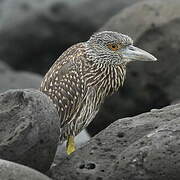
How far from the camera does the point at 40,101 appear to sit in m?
7.60

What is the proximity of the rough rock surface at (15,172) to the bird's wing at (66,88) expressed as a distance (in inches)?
83.2

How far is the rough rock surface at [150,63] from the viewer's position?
12453 millimetres

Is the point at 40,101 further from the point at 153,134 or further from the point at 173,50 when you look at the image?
the point at 173,50

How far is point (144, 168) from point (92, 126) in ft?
19.7

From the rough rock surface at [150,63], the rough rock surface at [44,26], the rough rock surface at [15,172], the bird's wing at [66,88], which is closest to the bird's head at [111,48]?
the bird's wing at [66,88]

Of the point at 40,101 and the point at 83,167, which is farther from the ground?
the point at 40,101

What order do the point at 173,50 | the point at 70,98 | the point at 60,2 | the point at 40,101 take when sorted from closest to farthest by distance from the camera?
the point at 40,101
the point at 70,98
the point at 173,50
the point at 60,2

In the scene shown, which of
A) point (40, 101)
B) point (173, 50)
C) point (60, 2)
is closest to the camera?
point (40, 101)

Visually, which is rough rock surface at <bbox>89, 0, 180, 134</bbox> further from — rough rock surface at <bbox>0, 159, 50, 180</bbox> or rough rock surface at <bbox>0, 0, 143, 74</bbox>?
rough rock surface at <bbox>0, 159, 50, 180</bbox>

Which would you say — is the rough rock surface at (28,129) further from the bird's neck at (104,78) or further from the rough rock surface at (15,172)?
the bird's neck at (104,78)

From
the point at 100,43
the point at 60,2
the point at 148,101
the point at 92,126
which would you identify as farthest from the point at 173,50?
the point at 60,2

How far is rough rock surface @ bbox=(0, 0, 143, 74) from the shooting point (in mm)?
16062

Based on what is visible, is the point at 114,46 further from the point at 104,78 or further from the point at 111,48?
the point at 104,78

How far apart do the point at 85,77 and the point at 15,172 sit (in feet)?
8.27
